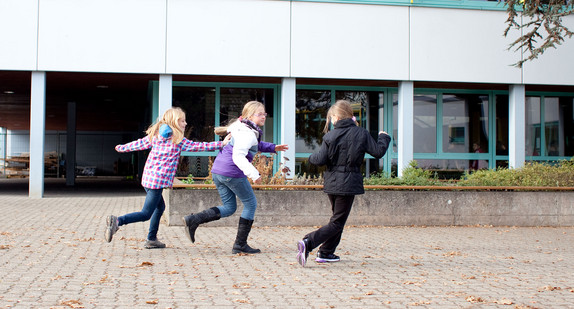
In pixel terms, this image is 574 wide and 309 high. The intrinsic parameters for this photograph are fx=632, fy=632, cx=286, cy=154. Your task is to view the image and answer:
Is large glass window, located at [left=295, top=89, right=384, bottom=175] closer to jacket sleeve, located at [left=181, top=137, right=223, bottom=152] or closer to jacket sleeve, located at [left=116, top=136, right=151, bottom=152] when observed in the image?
jacket sleeve, located at [left=181, top=137, right=223, bottom=152]

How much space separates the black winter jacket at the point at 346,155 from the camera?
6.09 m

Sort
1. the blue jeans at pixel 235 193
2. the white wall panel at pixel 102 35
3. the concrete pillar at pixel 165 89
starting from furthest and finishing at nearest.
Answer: the concrete pillar at pixel 165 89 < the white wall panel at pixel 102 35 < the blue jeans at pixel 235 193

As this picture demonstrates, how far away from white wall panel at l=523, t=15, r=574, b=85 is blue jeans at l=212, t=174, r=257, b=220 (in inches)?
455

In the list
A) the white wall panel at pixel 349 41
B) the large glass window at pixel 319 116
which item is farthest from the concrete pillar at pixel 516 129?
the large glass window at pixel 319 116

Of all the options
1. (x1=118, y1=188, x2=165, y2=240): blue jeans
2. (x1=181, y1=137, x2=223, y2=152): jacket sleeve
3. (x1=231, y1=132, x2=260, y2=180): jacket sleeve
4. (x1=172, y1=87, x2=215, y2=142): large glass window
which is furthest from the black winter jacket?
(x1=172, y1=87, x2=215, y2=142): large glass window

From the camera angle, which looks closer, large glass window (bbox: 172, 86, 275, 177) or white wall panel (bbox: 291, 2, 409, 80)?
white wall panel (bbox: 291, 2, 409, 80)

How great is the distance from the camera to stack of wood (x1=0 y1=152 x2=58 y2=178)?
33.5m

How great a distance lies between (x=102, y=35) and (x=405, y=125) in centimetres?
752

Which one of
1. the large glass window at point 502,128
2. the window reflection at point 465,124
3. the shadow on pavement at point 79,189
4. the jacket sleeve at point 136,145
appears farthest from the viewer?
the shadow on pavement at point 79,189

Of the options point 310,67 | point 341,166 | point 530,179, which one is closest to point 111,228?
point 341,166

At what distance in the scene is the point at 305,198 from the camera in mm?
9852

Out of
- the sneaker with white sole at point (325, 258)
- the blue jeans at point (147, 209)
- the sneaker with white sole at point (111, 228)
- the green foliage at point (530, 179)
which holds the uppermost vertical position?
the green foliage at point (530, 179)

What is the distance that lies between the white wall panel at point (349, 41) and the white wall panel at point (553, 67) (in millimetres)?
3346

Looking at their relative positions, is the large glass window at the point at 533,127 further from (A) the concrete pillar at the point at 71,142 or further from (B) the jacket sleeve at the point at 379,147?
(A) the concrete pillar at the point at 71,142
